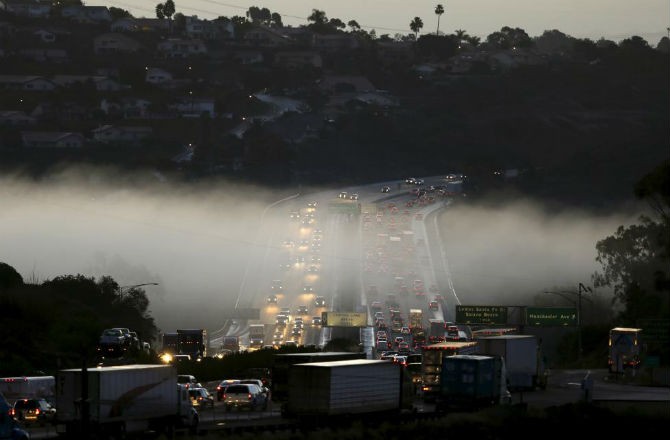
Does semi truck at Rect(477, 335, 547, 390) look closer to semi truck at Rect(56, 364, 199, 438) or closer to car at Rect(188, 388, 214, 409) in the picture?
car at Rect(188, 388, 214, 409)

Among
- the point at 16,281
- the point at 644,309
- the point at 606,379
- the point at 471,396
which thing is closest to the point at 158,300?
the point at 16,281

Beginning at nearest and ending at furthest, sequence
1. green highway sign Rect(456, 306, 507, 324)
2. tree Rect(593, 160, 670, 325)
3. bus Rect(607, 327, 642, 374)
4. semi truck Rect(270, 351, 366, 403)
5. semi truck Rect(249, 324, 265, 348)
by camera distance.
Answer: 1. semi truck Rect(270, 351, 366, 403)
2. bus Rect(607, 327, 642, 374)
3. tree Rect(593, 160, 670, 325)
4. green highway sign Rect(456, 306, 507, 324)
5. semi truck Rect(249, 324, 265, 348)

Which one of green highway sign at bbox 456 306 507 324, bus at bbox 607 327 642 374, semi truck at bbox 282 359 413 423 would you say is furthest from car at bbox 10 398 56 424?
green highway sign at bbox 456 306 507 324

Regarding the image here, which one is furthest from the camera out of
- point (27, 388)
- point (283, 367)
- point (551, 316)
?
point (551, 316)

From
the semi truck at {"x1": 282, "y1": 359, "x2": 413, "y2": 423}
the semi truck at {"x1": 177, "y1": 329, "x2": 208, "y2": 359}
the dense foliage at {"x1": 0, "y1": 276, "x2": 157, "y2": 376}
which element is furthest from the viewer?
the semi truck at {"x1": 177, "y1": 329, "x2": 208, "y2": 359}

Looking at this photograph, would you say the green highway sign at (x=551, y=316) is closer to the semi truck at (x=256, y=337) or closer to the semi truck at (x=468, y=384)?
the semi truck at (x=256, y=337)

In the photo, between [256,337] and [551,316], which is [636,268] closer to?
[551,316]

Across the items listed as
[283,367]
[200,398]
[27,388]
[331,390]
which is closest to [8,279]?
[27,388]
